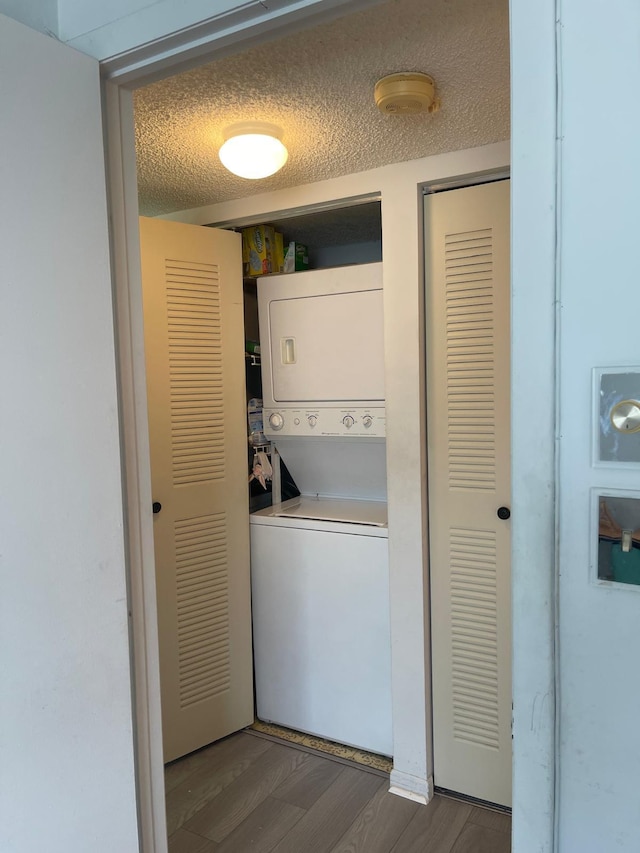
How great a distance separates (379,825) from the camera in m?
1.97

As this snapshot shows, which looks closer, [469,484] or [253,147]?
[253,147]

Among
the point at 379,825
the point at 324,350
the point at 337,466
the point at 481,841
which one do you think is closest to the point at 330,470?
the point at 337,466

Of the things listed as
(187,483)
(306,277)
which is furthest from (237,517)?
(306,277)

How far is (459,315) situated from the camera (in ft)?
6.57

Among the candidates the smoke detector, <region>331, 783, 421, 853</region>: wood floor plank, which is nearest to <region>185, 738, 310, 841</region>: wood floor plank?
<region>331, 783, 421, 853</region>: wood floor plank

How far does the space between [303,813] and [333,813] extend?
0.32 ft

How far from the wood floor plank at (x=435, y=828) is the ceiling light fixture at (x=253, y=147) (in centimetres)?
203

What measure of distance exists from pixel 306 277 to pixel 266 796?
185 centimetres

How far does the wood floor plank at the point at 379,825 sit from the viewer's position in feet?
6.15

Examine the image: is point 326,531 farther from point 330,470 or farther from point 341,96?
point 341,96

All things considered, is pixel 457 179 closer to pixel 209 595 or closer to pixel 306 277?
pixel 306 277

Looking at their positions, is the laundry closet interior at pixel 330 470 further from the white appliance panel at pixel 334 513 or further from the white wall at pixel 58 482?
the white wall at pixel 58 482

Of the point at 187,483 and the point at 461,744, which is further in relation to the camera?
the point at 187,483

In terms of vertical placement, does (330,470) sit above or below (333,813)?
above
